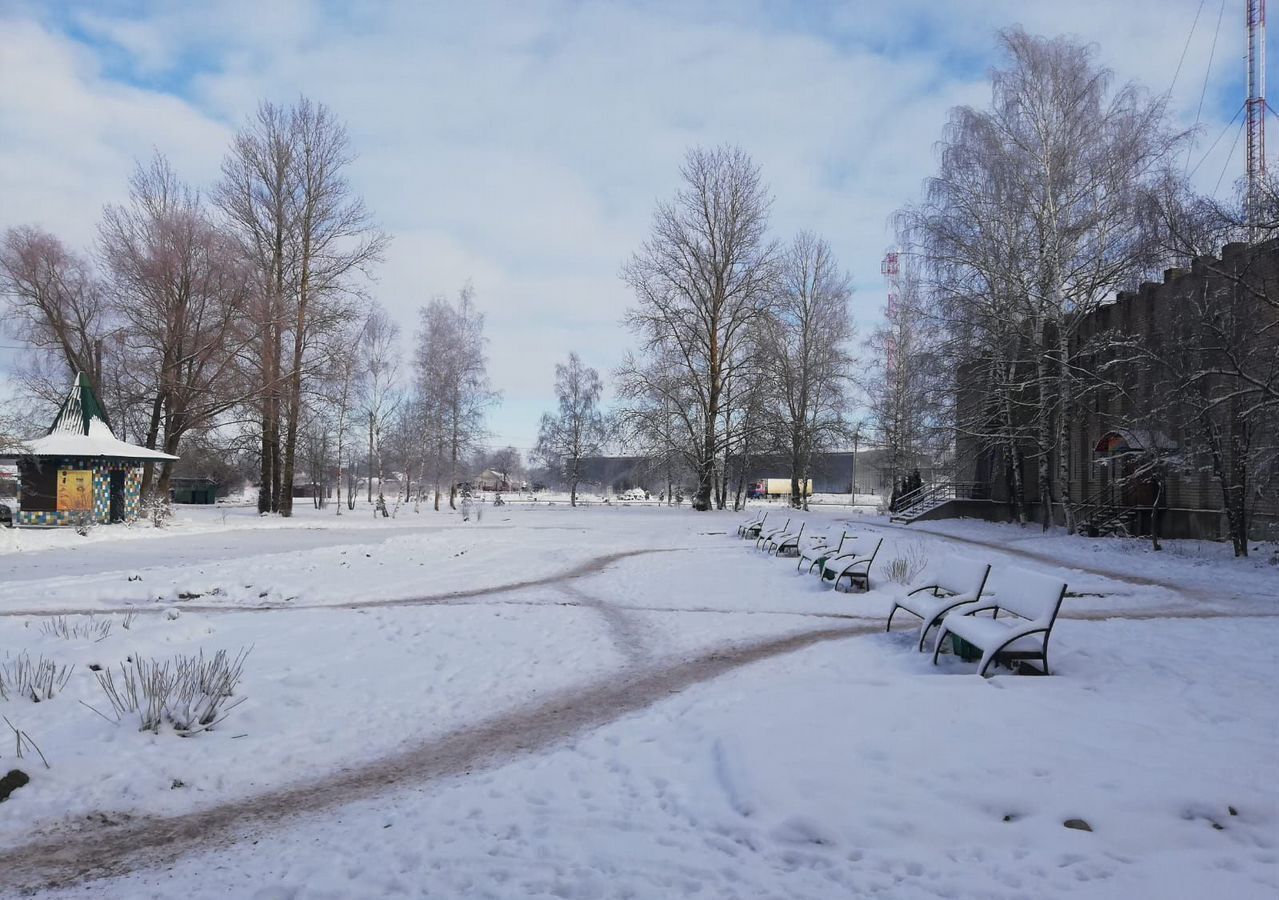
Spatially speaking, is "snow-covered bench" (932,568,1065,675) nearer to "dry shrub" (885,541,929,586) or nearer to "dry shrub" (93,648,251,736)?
"dry shrub" (885,541,929,586)

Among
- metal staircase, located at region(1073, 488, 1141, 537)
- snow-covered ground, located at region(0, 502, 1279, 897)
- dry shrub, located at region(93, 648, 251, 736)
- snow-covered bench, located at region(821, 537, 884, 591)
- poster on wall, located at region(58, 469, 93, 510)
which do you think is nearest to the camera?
snow-covered ground, located at region(0, 502, 1279, 897)

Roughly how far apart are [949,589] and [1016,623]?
1.90 m

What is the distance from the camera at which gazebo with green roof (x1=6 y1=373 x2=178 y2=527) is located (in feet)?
75.2

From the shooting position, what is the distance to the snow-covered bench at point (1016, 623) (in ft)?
19.4

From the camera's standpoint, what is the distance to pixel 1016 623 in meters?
6.47

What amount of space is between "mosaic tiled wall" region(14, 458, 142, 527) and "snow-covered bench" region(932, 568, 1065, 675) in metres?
24.0


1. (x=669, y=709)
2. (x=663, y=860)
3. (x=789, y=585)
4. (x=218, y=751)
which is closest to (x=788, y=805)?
(x=663, y=860)

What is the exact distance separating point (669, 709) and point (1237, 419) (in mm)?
14771

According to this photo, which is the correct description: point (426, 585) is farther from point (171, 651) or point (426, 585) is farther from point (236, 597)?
point (171, 651)

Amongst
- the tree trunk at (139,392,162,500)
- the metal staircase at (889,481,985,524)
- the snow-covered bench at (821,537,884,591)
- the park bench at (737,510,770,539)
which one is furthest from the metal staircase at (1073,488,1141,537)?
the tree trunk at (139,392,162,500)

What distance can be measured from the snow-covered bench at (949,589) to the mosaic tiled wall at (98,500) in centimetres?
2301

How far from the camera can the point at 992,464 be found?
30938 millimetres

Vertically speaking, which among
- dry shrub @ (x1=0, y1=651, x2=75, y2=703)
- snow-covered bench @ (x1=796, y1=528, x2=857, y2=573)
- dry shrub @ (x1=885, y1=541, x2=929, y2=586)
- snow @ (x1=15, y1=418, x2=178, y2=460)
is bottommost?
dry shrub @ (x1=0, y1=651, x2=75, y2=703)

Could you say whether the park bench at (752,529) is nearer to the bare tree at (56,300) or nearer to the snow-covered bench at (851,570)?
the snow-covered bench at (851,570)
